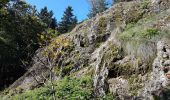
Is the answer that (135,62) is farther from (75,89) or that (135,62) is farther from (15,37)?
(15,37)

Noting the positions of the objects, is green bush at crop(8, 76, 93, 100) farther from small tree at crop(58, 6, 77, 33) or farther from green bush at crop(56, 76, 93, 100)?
small tree at crop(58, 6, 77, 33)

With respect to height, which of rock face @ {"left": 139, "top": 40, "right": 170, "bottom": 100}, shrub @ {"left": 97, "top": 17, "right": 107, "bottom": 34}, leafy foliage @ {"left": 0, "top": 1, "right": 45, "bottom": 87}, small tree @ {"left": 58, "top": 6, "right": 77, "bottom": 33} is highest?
small tree @ {"left": 58, "top": 6, "right": 77, "bottom": 33}

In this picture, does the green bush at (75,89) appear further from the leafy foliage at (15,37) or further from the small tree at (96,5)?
the small tree at (96,5)

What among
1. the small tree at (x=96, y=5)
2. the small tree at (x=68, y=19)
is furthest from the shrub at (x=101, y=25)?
the small tree at (x=96, y=5)

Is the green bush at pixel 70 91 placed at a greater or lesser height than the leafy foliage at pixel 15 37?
lesser

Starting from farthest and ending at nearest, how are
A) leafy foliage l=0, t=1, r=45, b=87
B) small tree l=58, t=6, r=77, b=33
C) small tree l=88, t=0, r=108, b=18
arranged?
1. small tree l=88, t=0, r=108, b=18
2. small tree l=58, t=6, r=77, b=33
3. leafy foliage l=0, t=1, r=45, b=87

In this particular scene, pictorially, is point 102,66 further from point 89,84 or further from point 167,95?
point 167,95

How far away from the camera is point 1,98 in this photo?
21.2 m

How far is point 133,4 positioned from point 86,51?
3790 millimetres

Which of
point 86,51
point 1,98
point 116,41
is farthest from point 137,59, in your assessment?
point 1,98

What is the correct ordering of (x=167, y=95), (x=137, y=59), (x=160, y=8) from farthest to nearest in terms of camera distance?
(x=160, y=8)
(x=137, y=59)
(x=167, y=95)

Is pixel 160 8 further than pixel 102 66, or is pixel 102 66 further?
pixel 160 8

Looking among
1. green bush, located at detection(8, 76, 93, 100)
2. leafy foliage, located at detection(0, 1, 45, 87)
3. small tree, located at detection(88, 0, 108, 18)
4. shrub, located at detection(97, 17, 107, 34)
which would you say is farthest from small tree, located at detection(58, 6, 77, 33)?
green bush, located at detection(8, 76, 93, 100)

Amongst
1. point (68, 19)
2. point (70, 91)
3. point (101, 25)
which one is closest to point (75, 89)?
point (70, 91)
